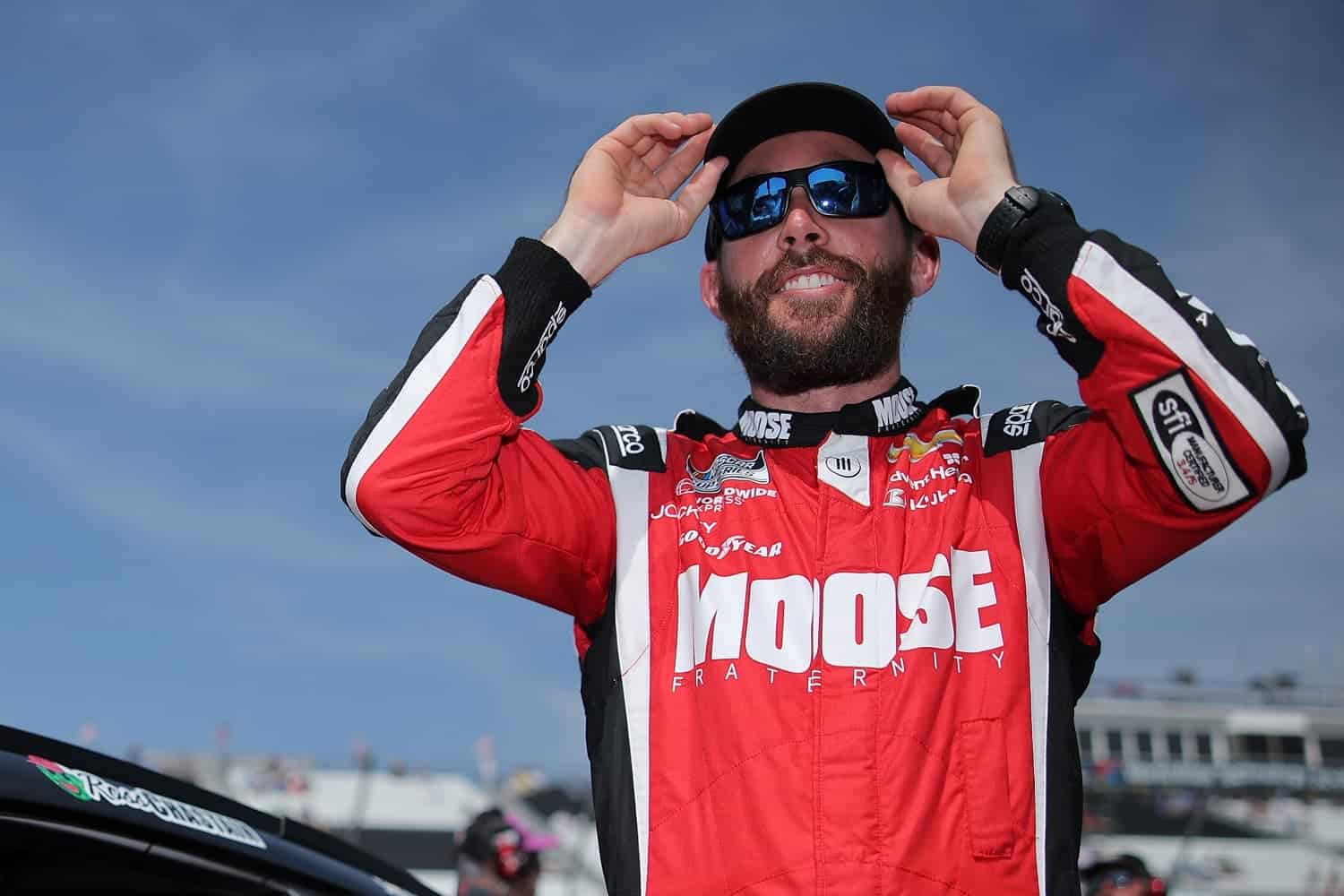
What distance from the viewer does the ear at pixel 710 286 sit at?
2.96m

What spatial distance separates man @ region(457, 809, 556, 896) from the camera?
5168 millimetres

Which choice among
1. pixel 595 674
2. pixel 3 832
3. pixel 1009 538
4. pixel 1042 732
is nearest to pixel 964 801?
pixel 1042 732

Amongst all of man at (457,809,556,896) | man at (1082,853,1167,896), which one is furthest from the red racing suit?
man at (1082,853,1167,896)

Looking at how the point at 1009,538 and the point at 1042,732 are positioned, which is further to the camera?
the point at 1009,538

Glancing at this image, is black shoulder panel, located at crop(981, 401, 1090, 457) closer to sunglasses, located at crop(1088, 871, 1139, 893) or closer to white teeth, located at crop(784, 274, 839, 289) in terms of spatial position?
white teeth, located at crop(784, 274, 839, 289)

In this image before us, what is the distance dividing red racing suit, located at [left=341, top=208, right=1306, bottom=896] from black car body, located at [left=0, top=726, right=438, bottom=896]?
52 cm

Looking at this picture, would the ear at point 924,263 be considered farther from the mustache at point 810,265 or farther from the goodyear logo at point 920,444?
the goodyear logo at point 920,444

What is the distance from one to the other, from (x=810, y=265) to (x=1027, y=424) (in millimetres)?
518

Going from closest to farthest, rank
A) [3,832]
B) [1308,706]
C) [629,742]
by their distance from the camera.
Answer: [3,832] → [629,742] → [1308,706]

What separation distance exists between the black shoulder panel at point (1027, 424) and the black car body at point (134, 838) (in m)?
1.36

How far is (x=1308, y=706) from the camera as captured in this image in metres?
45.4

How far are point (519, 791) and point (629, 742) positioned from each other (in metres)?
25.8

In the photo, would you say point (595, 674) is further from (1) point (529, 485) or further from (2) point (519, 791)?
(2) point (519, 791)

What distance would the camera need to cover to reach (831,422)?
8.13 ft
